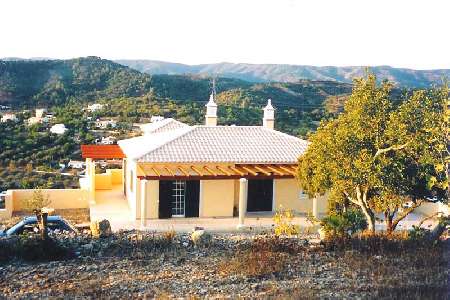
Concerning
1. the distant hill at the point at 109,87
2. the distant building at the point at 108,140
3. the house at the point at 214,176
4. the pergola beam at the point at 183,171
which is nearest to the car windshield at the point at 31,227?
the house at the point at 214,176

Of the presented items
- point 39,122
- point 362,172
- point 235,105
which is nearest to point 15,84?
point 39,122

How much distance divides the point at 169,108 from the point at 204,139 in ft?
98.7

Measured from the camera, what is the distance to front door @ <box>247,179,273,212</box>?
20.7 meters

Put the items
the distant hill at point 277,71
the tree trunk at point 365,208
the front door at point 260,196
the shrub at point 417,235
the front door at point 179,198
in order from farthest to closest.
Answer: the distant hill at point 277,71 < the front door at point 260,196 < the front door at point 179,198 < the tree trunk at point 365,208 < the shrub at point 417,235

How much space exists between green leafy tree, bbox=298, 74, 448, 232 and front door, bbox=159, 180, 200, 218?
17.7 feet

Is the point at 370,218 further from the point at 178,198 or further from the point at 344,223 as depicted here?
the point at 178,198

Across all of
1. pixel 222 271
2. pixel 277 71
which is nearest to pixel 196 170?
pixel 222 271

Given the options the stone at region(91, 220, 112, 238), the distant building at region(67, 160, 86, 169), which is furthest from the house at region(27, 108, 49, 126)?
the stone at region(91, 220, 112, 238)

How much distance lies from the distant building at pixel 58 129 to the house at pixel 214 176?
21.9 meters

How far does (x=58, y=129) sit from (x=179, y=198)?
25.8 metres

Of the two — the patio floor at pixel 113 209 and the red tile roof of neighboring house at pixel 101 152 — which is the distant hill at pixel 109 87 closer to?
the red tile roof of neighboring house at pixel 101 152

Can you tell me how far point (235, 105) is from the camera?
54719mm

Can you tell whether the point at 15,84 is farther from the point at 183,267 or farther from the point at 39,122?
the point at 183,267

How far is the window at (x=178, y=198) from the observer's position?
19734 millimetres
